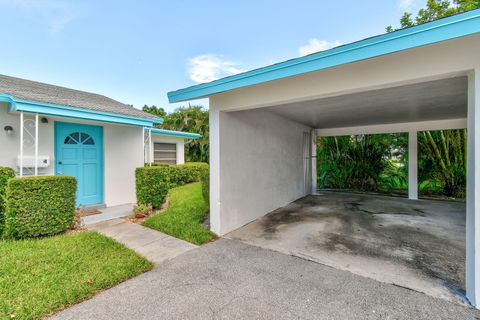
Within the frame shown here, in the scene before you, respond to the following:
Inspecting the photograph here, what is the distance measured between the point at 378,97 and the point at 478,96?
7.58 feet

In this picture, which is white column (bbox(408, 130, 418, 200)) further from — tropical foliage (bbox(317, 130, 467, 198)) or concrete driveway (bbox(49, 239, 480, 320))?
concrete driveway (bbox(49, 239, 480, 320))

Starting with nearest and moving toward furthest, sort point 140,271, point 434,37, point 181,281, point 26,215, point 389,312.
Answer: point 434,37, point 389,312, point 181,281, point 140,271, point 26,215

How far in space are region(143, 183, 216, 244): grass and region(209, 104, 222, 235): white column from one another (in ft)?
0.94

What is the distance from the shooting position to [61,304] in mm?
2172

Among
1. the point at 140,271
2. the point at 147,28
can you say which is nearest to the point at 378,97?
the point at 140,271

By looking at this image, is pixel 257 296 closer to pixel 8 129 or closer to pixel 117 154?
pixel 117 154

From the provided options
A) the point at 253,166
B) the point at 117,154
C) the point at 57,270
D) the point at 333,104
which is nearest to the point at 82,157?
the point at 117,154

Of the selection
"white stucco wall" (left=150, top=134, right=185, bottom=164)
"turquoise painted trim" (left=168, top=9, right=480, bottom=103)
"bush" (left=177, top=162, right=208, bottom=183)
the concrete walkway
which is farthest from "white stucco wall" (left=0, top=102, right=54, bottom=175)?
"bush" (left=177, top=162, right=208, bottom=183)

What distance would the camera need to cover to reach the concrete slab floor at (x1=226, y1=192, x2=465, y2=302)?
2.76 m

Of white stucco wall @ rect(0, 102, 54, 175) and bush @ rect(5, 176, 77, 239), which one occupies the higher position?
white stucco wall @ rect(0, 102, 54, 175)

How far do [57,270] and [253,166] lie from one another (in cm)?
378

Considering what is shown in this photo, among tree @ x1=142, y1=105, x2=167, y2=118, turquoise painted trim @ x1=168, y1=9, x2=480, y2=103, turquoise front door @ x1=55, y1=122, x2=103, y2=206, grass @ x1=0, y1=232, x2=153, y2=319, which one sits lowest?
grass @ x1=0, y1=232, x2=153, y2=319

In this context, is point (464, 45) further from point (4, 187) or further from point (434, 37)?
point (4, 187)

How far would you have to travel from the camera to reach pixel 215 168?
412 cm
